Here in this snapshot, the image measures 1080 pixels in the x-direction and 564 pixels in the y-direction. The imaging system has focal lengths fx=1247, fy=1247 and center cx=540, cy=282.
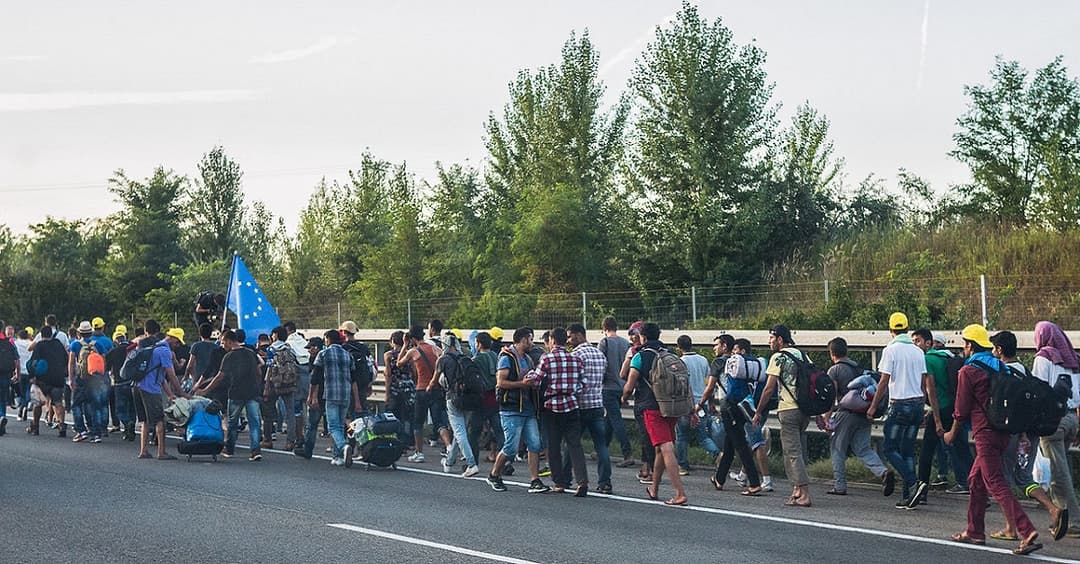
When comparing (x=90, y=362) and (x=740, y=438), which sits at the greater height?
(x=90, y=362)

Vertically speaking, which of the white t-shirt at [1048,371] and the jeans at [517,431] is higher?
the white t-shirt at [1048,371]

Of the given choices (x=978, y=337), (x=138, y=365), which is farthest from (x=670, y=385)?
(x=138, y=365)

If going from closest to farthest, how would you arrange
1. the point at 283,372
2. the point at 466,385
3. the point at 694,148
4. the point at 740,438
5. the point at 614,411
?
the point at 740,438 < the point at 466,385 < the point at 614,411 < the point at 283,372 < the point at 694,148

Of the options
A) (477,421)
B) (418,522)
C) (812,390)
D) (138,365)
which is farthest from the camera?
(138,365)

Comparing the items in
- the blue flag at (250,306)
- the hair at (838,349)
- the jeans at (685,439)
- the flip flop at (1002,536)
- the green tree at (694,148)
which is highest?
the green tree at (694,148)

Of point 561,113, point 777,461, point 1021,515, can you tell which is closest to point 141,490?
point 777,461

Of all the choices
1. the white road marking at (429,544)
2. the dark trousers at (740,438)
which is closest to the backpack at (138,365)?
the white road marking at (429,544)

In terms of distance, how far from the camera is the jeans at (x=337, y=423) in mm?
16375

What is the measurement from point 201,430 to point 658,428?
682cm

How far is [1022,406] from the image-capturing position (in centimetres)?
987

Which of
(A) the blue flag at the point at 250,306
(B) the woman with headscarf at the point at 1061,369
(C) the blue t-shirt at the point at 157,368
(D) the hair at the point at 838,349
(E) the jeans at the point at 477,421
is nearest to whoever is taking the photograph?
(B) the woman with headscarf at the point at 1061,369

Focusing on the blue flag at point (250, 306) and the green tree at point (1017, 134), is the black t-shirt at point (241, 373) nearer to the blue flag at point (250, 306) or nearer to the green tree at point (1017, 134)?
the blue flag at point (250, 306)

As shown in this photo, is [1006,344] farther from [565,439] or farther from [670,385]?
[565,439]

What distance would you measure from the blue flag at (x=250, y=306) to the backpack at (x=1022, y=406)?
1902cm
